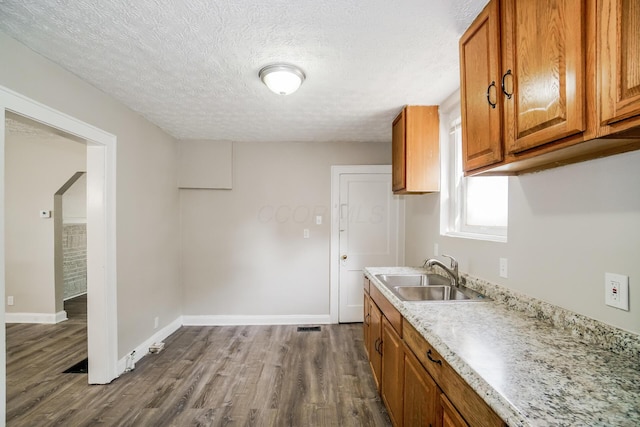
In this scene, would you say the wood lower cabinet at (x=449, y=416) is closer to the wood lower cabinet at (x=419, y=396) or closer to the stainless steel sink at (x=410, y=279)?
the wood lower cabinet at (x=419, y=396)

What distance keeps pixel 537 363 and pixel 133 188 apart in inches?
123

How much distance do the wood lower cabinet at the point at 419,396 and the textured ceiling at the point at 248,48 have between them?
1.71 meters

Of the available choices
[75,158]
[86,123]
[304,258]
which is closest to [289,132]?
[304,258]

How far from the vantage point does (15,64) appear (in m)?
1.56

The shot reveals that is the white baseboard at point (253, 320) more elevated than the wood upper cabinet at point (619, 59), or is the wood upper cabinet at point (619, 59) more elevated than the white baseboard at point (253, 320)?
the wood upper cabinet at point (619, 59)

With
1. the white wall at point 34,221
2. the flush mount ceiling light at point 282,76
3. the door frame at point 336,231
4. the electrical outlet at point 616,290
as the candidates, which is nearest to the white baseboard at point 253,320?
the door frame at point 336,231

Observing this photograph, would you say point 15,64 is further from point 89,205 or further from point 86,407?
point 86,407

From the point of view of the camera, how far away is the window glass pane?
6.00 feet

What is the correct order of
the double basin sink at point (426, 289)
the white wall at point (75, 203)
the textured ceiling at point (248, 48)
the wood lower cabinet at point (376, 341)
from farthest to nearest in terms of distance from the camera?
the white wall at point (75, 203) → the wood lower cabinet at point (376, 341) → the double basin sink at point (426, 289) → the textured ceiling at point (248, 48)

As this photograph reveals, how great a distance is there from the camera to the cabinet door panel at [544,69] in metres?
0.84

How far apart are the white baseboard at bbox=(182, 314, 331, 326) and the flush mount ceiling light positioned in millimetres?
2813

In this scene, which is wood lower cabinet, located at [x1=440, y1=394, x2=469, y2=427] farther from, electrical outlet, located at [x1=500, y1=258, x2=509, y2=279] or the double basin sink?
electrical outlet, located at [x1=500, y1=258, x2=509, y2=279]

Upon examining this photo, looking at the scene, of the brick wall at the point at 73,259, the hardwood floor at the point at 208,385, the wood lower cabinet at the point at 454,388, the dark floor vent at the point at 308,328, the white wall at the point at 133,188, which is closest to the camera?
the wood lower cabinet at the point at 454,388

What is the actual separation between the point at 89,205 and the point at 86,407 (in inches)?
60.6
